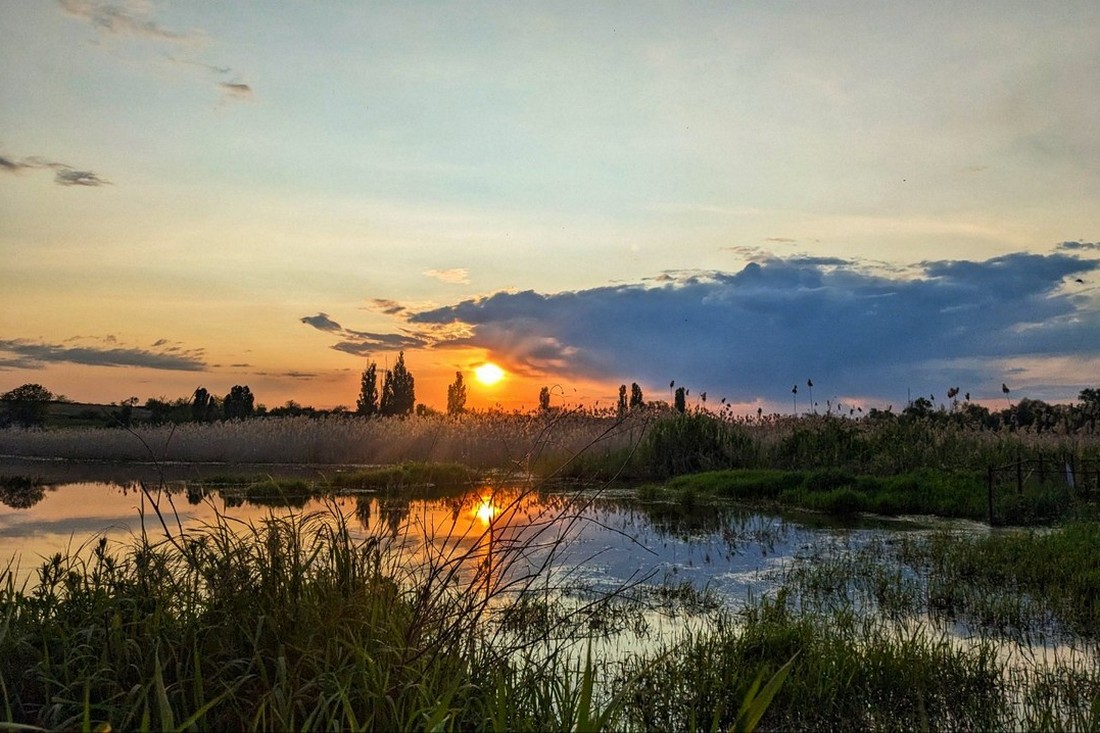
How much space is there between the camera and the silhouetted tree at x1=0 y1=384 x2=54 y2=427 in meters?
35.1

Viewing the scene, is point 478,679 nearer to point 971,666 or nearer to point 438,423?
point 971,666

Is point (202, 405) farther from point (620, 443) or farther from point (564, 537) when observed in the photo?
point (564, 537)

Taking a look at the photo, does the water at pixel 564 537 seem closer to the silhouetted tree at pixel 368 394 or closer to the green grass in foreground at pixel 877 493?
the green grass in foreground at pixel 877 493

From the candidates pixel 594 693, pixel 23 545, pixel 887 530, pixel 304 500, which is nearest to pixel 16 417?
pixel 304 500

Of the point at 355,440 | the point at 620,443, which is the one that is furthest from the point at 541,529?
the point at 355,440

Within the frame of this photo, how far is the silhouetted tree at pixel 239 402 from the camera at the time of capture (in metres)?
44.7

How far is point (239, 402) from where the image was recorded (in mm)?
45812

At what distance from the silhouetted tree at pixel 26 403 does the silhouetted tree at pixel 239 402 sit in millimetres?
9119

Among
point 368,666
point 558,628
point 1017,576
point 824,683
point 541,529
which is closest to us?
point 368,666

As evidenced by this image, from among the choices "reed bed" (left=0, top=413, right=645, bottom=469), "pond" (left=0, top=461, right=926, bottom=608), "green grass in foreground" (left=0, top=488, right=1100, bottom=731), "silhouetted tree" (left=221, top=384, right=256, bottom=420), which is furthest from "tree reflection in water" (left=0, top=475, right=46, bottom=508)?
"silhouetted tree" (left=221, top=384, right=256, bottom=420)

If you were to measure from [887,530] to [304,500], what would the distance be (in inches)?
346

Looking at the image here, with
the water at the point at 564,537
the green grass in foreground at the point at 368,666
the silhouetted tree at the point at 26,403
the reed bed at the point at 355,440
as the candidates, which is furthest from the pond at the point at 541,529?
the silhouetted tree at the point at 26,403

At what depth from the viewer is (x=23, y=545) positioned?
358 inches

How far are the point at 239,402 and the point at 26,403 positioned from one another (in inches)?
450
